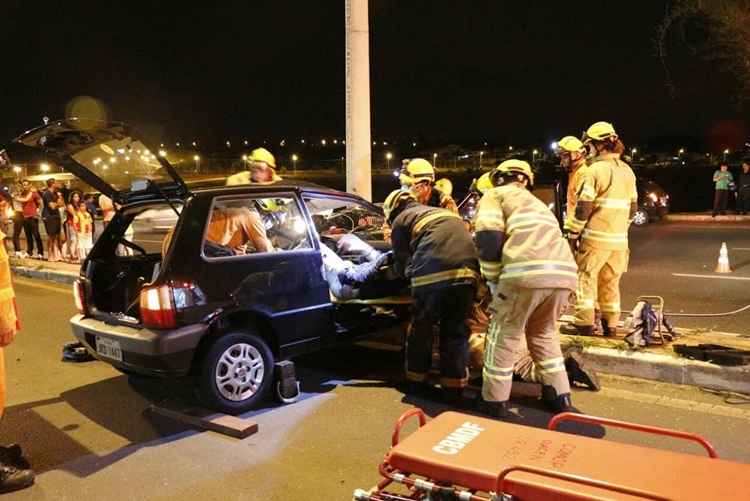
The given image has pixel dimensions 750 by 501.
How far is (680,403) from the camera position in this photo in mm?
4930

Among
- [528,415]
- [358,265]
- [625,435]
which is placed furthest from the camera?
[358,265]

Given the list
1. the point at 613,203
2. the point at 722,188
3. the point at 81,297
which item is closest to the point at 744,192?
the point at 722,188

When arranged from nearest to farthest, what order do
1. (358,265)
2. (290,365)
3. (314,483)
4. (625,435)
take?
(314,483) < (625,435) < (290,365) < (358,265)

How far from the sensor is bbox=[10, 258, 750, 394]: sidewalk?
5078mm

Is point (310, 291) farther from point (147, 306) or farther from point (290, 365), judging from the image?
point (147, 306)

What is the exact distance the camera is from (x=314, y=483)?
381cm

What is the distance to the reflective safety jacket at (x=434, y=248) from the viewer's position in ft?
16.2

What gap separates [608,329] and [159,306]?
13.3ft

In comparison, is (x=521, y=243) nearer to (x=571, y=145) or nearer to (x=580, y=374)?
(x=580, y=374)

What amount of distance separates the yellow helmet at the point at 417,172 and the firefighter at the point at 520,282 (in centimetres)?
78

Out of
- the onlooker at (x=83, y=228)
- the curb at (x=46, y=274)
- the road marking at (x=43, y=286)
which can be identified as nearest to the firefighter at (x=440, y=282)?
the road marking at (x=43, y=286)

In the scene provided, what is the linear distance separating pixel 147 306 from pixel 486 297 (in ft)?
8.78

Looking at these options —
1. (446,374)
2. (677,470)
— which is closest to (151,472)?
(446,374)

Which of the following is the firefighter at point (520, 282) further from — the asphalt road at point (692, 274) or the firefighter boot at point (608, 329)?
the asphalt road at point (692, 274)
